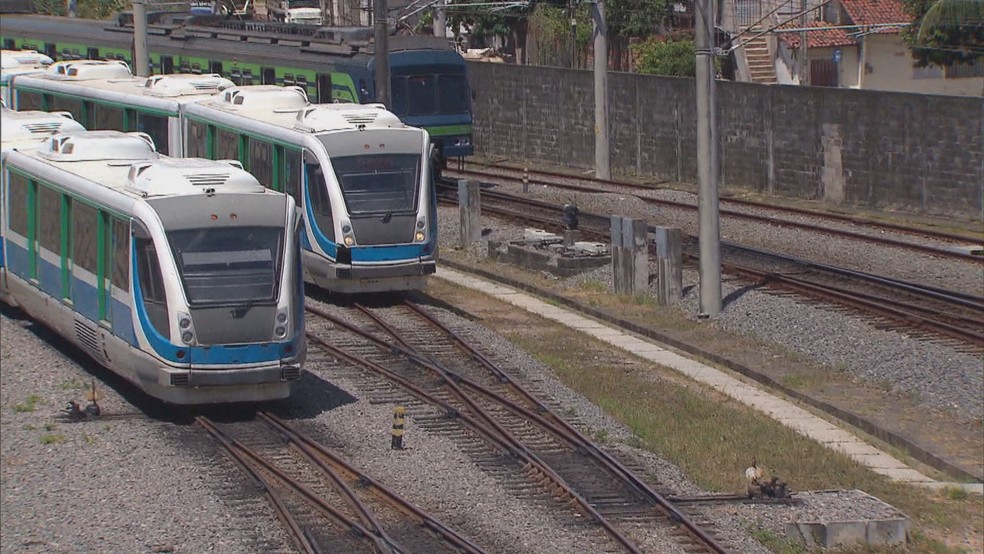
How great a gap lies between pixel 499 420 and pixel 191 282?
3.53 metres

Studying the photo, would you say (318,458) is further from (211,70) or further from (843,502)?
(211,70)

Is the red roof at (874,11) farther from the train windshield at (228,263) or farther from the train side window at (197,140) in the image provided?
the train windshield at (228,263)

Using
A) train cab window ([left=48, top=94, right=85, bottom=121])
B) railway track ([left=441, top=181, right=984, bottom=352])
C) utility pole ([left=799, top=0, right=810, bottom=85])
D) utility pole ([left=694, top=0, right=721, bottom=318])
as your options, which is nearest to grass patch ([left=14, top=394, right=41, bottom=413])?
utility pole ([left=694, top=0, right=721, bottom=318])

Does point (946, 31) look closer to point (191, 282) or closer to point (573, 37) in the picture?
point (573, 37)

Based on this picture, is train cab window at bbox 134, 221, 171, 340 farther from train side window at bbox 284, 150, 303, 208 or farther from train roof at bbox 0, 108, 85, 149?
train roof at bbox 0, 108, 85, 149

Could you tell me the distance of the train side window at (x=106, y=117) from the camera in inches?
1134

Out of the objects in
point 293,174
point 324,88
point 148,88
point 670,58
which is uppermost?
point 670,58

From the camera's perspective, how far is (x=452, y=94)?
115ft

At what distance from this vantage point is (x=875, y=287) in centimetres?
2305

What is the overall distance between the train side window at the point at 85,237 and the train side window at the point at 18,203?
7.29ft

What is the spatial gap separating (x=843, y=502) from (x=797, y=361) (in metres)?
6.22

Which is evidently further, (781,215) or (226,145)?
(781,215)

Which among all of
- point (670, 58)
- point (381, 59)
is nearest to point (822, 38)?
point (670, 58)

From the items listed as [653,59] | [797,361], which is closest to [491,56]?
[653,59]
